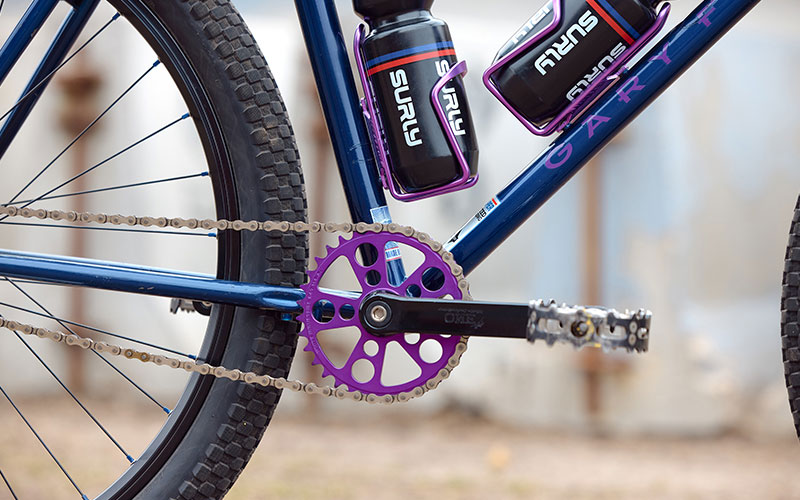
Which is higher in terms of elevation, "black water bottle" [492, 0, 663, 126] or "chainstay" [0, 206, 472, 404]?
"black water bottle" [492, 0, 663, 126]

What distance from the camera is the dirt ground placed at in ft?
6.57

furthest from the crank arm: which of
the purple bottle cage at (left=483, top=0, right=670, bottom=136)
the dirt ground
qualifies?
the dirt ground

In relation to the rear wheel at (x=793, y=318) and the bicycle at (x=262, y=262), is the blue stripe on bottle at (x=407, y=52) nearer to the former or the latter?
the bicycle at (x=262, y=262)

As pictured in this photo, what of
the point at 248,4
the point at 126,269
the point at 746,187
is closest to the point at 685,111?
the point at 746,187

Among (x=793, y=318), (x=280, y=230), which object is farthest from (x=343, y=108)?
(x=793, y=318)

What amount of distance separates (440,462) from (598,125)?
1.66 metres

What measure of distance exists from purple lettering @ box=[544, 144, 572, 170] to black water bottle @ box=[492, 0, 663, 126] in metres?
0.04

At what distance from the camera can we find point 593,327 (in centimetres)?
75

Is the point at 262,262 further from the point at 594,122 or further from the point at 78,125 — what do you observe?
the point at 78,125

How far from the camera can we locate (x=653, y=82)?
819mm

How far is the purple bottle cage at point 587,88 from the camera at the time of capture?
0.83 meters

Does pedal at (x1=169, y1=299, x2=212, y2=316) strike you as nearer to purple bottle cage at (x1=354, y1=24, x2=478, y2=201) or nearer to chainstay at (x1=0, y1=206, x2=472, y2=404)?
chainstay at (x1=0, y1=206, x2=472, y2=404)

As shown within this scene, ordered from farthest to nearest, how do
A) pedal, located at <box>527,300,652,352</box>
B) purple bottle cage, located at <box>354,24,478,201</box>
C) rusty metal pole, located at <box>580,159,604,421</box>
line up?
rusty metal pole, located at <box>580,159,604,421</box> < purple bottle cage, located at <box>354,24,478,201</box> < pedal, located at <box>527,300,652,352</box>

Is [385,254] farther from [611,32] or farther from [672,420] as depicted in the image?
[672,420]
